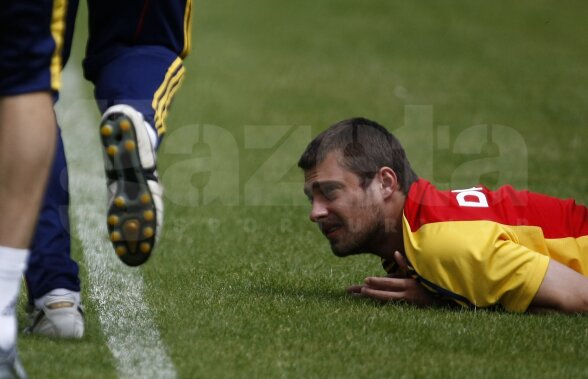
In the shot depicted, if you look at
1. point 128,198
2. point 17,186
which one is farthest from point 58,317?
point 17,186

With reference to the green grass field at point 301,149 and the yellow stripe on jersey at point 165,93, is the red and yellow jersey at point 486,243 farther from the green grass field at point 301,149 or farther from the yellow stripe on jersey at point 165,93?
the yellow stripe on jersey at point 165,93

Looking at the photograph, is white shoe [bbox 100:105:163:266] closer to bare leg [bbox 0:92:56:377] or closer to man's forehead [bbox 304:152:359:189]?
bare leg [bbox 0:92:56:377]

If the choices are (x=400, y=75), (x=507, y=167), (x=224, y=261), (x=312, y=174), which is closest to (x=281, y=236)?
(x=224, y=261)

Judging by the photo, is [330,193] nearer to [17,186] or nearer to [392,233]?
[392,233]

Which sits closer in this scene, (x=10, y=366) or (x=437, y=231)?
(x=10, y=366)

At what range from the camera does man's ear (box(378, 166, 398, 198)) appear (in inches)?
186

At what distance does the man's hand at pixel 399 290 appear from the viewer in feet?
15.0

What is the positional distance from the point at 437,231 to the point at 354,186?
453mm

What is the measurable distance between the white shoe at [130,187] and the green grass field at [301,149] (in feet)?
1.28

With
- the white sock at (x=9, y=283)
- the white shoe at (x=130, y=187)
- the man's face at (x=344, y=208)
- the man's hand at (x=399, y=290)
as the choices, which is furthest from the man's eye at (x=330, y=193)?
the white sock at (x=9, y=283)

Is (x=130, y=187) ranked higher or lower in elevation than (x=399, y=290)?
higher

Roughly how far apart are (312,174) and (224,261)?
1.04 meters

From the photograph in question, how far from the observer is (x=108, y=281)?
203 inches

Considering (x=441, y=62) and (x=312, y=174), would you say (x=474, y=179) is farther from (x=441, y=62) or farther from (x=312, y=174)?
(x=441, y=62)
